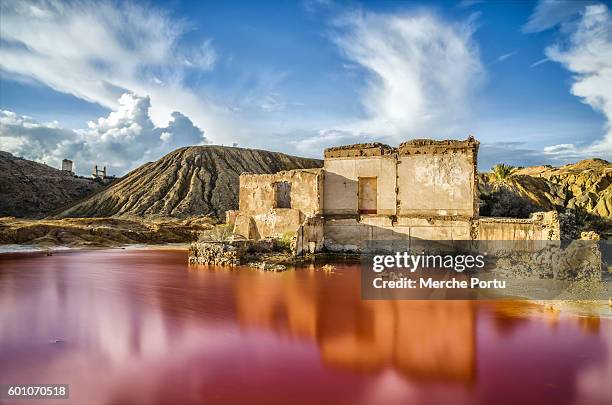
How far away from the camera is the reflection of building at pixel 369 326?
616 cm

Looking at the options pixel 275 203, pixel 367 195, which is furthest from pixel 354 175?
pixel 275 203

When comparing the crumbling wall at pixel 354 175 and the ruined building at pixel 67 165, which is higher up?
the ruined building at pixel 67 165

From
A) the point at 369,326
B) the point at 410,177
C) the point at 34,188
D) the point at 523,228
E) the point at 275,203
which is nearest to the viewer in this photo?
the point at 369,326

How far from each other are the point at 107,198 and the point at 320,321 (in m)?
54.2

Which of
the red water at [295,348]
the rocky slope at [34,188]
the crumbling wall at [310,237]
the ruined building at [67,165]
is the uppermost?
the ruined building at [67,165]

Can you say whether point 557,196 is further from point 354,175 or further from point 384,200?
point 354,175

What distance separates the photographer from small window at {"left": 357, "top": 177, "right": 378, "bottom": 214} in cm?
1962

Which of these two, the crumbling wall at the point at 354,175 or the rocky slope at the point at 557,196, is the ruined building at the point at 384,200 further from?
the rocky slope at the point at 557,196

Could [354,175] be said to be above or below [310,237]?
above

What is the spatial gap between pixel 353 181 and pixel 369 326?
12.1 m

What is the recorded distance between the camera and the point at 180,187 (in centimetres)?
5531

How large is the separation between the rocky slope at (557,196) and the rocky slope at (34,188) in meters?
53.3

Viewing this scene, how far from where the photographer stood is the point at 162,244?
1243 inches

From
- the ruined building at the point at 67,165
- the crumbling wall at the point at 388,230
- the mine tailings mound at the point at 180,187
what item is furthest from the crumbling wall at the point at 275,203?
the ruined building at the point at 67,165
